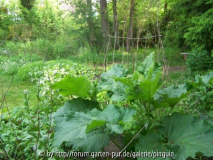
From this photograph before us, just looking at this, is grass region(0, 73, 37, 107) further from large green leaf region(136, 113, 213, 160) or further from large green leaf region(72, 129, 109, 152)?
large green leaf region(136, 113, 213, 160)

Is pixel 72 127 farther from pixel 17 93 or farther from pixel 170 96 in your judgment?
pixel 17 93

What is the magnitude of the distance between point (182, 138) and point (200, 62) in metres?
4.49

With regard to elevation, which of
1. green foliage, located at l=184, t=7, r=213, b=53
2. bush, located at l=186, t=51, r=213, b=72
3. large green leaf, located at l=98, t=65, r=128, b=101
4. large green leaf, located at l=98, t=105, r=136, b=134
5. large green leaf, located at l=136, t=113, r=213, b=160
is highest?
green foliage, located at l=184, t=7, r=213, b=53

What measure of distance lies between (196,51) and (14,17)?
1196 cm

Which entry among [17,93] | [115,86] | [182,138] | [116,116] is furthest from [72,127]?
[17,93]

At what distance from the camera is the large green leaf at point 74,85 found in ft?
4.15

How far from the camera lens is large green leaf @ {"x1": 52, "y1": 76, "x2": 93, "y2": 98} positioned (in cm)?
127

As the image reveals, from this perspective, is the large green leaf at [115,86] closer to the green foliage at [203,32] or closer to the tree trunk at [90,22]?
the green foliage at [203,32]

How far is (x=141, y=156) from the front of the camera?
3.44 ft

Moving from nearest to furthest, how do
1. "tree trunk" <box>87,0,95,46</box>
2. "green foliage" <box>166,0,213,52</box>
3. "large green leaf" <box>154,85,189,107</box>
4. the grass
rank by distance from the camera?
"large green leaf" <box>154,85,189,107</box> → the grass → "green foliage" <box>166,0,213,52</box> → "tree trunk" <box>87,0,95,46</box>

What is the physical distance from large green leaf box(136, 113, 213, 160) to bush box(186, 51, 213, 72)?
172 inches

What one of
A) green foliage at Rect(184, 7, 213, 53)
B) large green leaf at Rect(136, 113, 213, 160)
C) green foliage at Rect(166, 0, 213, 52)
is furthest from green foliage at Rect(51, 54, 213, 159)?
green foliage at Rect(184, 7, 213, 53)

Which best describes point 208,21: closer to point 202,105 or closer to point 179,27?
point 179,27

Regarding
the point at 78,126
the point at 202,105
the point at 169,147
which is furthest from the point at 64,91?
the point at 202,105
